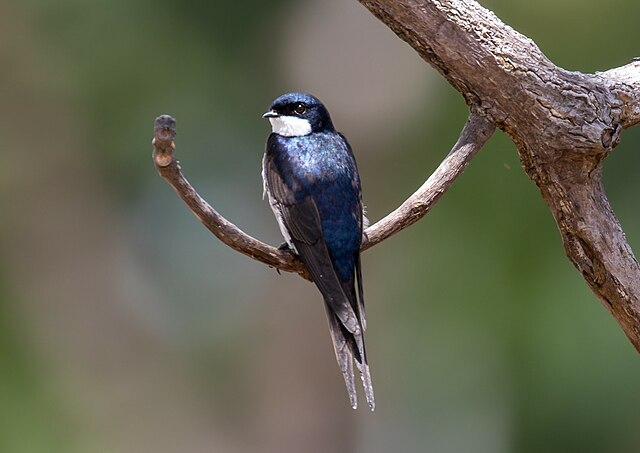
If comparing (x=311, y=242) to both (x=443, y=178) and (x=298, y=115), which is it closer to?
(x=443, y=178)

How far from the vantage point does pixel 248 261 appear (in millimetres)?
10023

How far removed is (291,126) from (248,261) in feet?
17.6

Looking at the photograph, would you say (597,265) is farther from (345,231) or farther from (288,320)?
(288,320)

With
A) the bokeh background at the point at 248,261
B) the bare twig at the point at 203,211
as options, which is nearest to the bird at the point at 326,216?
the bare twig at the point at 203,211

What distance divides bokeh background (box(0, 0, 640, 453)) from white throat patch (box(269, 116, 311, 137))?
13.7 feet

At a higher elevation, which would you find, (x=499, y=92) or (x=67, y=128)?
(x=499, y=92)

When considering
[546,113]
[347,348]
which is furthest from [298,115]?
[546,113]

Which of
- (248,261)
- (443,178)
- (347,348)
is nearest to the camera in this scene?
(347,348)

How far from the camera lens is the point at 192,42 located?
10.0 meters

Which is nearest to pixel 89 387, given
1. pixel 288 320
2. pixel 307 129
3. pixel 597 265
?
pixel 288 320

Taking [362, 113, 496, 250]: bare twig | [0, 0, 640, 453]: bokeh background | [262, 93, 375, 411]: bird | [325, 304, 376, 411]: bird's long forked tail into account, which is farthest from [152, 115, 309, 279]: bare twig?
[0, 0, 640, 453]: bokeh background

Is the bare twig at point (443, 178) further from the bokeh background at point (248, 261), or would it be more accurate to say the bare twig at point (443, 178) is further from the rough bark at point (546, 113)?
the bokeh background at point (248, 261)

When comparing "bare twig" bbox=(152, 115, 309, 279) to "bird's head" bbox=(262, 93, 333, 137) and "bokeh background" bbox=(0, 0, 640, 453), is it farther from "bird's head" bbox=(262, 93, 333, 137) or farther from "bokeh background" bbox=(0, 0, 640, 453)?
"bokeh background" bbox=(0, 0, 640, 453)

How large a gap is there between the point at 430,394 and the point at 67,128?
12.5ft
